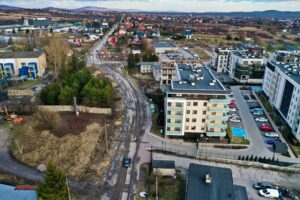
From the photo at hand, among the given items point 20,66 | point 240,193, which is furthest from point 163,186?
point 20,66

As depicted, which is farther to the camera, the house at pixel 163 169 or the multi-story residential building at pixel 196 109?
the multi-story residential building at pixel 196 109

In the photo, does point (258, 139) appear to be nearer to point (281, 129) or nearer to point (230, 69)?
point (281, 129)

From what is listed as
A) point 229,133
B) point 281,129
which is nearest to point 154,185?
point 229,133

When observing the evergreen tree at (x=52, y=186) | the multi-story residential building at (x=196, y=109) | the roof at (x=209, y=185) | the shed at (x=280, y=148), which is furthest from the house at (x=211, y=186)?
the shed at (x=280, y=148)

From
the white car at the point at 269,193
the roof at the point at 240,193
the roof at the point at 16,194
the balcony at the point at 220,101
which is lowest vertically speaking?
the white car at the point at 269,193

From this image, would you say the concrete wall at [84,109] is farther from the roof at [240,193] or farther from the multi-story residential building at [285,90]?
the multi-story residential building at [285,90]

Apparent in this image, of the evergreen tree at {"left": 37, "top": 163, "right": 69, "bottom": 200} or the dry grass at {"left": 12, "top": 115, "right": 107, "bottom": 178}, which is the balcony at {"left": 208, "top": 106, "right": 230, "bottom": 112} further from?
the evergreen tree at {"left": 37, "top": 163, "right": 69, "bottom": 200}

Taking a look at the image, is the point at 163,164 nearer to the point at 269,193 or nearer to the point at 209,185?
the point at 209,185
